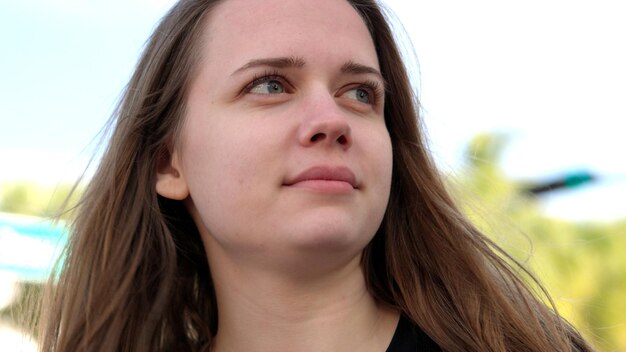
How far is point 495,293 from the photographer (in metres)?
2.69

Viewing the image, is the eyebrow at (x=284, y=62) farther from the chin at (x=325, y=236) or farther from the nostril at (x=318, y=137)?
the chin at (x=325, y=236)

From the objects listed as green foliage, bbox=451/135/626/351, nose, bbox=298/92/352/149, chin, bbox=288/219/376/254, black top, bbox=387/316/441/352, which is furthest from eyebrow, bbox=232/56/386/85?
green foliage, bbox=451/135/626/351

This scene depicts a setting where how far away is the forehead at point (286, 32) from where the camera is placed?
2621 millimetres

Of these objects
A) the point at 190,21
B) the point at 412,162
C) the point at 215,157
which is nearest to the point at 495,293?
the point at 412,162

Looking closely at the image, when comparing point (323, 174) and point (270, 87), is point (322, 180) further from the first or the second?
point (270, 87)

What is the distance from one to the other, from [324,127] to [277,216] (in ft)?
0.93

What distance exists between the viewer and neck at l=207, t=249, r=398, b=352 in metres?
2.60

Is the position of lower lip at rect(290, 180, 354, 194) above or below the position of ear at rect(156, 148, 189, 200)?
above

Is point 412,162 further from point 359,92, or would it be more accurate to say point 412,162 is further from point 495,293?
point 495,293

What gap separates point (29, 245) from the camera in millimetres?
4691

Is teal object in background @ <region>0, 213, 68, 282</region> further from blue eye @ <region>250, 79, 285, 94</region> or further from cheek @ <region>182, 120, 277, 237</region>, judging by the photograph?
blue eye @ <region>250, 79, 285, 94</region>

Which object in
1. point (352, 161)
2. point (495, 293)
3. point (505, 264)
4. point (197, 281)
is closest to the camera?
point (352, 161)

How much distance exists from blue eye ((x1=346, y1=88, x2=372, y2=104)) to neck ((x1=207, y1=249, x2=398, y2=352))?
20.3 inches

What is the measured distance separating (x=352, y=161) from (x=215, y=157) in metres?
0.41
